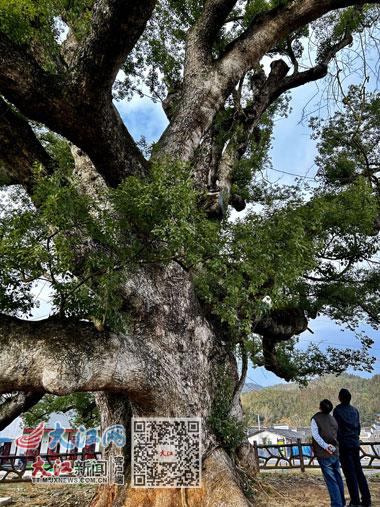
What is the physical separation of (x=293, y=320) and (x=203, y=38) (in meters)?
5.44

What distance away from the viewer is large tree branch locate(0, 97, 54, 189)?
15.1 ft

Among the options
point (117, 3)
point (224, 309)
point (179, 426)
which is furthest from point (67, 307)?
point (117, 3)

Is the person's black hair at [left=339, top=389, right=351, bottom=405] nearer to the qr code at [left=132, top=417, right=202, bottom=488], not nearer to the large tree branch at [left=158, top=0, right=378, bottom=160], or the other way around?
the qr code at [left=132, top=417, right=202, bottom=488]

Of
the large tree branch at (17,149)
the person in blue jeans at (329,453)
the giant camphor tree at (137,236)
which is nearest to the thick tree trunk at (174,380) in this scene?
the giant camphor tree at (137,236)

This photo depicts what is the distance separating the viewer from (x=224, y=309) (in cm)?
428

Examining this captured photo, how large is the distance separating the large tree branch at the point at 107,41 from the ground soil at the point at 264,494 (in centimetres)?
496

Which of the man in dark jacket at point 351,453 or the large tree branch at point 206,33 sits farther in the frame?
the large tree branch at point 206,33

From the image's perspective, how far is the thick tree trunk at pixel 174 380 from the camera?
4.29 meters

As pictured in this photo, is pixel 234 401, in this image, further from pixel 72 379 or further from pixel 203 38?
pixel 203 38

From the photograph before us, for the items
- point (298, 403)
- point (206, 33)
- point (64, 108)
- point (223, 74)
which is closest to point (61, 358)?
point (64, 108)

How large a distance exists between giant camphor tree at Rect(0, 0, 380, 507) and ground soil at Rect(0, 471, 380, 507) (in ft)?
1.62

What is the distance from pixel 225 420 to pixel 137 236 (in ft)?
8.96

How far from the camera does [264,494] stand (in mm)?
5059

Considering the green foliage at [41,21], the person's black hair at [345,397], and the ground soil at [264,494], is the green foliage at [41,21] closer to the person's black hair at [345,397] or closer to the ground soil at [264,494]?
the person's black hair at [345,397]
